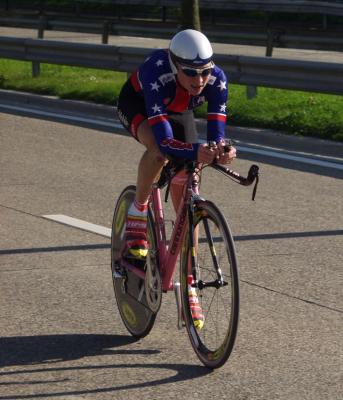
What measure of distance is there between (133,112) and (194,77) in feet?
2.08

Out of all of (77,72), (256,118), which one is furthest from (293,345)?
(77,72)

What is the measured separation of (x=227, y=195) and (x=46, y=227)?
79.8 inches

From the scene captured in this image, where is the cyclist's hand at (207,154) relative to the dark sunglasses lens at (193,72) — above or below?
below

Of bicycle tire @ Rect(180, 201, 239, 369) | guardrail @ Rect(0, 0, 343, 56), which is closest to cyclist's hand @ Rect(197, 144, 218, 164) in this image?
bicycle tire @ Rect(180, 201, 239, 369)

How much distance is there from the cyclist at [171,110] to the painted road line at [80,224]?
2.49 m

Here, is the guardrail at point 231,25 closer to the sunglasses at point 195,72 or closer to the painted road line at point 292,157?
the painted road line at point 292,157

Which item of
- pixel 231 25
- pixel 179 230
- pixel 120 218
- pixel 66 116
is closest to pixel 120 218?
pixel 120 218

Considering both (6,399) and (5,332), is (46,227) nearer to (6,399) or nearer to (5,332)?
(5,332)

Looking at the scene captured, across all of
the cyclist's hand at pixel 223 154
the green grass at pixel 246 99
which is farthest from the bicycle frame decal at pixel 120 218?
the green grass at pixel 246 99

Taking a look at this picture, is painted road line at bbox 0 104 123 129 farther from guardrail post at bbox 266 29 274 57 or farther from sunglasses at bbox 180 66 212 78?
sunglasses at bbox 180 66 212 78

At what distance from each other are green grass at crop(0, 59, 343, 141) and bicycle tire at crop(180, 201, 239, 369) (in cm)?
797

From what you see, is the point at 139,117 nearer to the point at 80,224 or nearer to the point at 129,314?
the point at 129,314

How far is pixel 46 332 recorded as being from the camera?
6.10 m

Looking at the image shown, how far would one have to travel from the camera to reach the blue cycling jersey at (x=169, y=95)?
5531 mm
